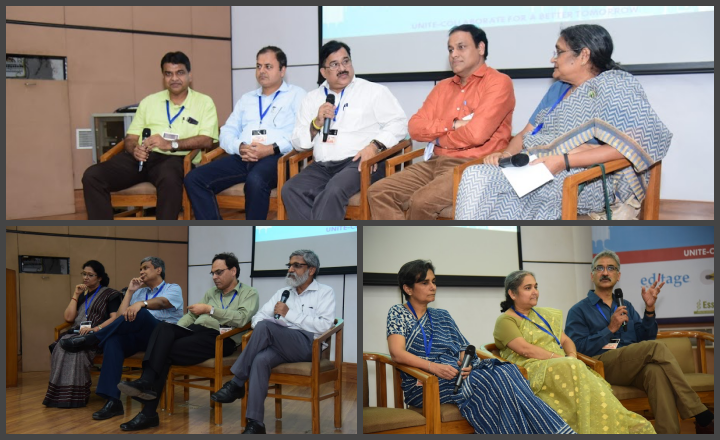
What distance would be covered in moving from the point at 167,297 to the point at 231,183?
0.84 m

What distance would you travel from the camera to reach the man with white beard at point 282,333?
3.46 meters

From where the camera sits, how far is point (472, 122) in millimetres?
3602

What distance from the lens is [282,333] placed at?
3623 millimetres

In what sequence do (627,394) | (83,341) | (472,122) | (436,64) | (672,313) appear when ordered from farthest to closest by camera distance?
(436,64)
(672,313)
(83,341)
(472,122)
(627,394)

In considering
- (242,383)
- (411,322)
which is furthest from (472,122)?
(242,383)

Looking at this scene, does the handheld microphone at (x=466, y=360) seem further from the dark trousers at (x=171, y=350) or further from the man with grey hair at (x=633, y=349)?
the dark trousers at (x=171, y=350)

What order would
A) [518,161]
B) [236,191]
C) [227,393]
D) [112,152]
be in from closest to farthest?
[518,161], [227,393], [236,191], [112,152]

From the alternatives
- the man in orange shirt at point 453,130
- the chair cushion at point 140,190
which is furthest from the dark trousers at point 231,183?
the man in orange shirt at point 453,130

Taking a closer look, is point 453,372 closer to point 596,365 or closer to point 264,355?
point 596,365

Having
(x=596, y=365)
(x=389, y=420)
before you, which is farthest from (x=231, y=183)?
(x=596, y=365)

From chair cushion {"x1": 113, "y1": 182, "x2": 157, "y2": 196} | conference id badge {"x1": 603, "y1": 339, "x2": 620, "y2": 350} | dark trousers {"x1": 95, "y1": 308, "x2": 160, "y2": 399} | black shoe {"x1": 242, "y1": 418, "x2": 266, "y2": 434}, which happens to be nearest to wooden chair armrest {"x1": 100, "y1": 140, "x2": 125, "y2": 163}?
chair cushion {"x1": 113, "y1": 182, "x2": 157, "y2": 196}

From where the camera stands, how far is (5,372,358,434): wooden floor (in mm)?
3494

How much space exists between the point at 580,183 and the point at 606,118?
340 mm

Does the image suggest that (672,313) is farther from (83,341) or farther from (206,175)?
(83,341)
